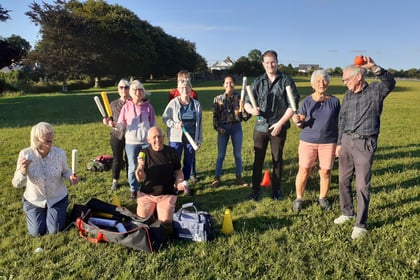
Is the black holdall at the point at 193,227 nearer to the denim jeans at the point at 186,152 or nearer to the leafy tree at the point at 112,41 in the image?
the denim jeans at the point at 186,152

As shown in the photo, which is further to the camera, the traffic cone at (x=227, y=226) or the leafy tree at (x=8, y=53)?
the leafy tree at (x=8, y=53)

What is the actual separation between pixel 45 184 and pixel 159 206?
5.29 feet

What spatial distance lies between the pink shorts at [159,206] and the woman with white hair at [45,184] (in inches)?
41.9

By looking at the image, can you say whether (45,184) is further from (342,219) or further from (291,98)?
(342,219)

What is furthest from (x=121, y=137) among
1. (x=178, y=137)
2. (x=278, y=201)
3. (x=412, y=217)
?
(x=412, y=217)

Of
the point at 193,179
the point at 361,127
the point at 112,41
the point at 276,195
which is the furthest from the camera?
the point at 112,41

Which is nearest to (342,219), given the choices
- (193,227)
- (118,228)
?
(193,227)

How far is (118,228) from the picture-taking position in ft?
14.6

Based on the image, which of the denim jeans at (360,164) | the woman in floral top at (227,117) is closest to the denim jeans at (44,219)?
the woman in floral top at (227,117)

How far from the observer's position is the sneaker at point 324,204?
5.32 meters

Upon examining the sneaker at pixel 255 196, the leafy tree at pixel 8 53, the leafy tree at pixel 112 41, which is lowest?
the sneaker at pixel 255 196

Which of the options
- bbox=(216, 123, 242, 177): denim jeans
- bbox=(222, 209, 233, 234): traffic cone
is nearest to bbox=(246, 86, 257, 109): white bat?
bbox=(216, 123, 242, 177): denim jeans

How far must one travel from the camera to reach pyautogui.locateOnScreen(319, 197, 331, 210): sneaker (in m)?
5.32

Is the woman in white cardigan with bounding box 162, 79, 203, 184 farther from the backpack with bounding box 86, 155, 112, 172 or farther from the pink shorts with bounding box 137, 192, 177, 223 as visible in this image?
the backpack with bounding box 86, 155, 112, 172
